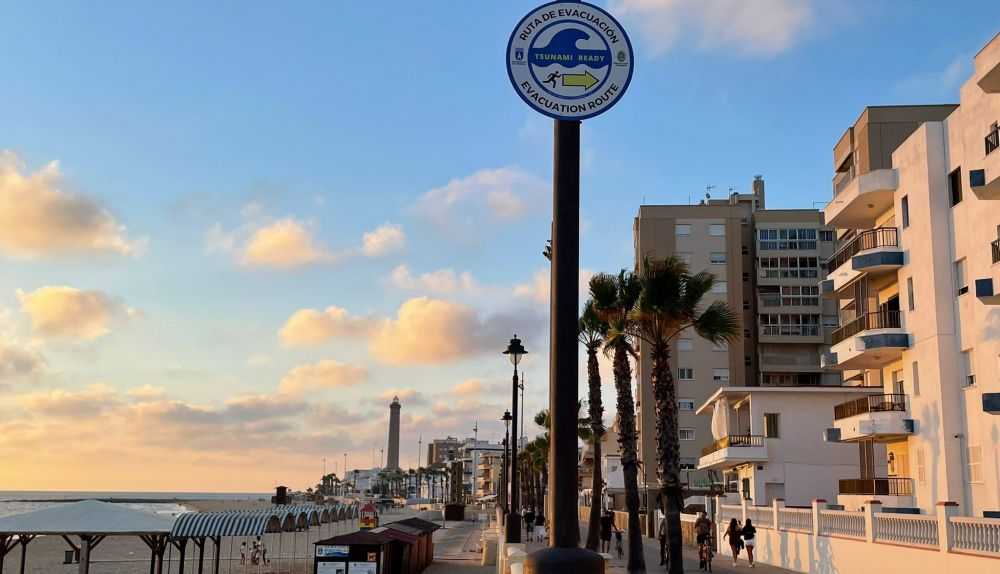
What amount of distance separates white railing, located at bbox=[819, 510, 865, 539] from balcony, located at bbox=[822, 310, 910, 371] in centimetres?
1048

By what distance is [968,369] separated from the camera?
99.2ft

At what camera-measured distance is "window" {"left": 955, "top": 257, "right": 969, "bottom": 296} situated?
30234mm

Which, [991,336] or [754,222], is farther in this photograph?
[754,222]

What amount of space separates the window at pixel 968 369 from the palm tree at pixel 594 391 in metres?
11.7

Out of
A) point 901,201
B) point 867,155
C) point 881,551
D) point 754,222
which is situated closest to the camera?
point 881,551

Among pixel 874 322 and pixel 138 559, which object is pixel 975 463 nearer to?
pixel 874 322

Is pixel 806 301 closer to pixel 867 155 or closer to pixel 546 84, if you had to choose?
pixel 867 155

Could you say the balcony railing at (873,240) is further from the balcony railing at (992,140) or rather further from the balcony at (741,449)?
the balcony at (741,449)

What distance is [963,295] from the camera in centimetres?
3017

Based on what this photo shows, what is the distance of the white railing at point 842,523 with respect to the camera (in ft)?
74.5

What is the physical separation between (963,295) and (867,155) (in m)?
14.9

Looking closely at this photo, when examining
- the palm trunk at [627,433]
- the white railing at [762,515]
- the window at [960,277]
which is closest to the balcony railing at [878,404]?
the window at [960,277]

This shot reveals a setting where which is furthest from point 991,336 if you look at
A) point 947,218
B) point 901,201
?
point 901,201

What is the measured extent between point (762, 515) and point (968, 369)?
8.20 m
